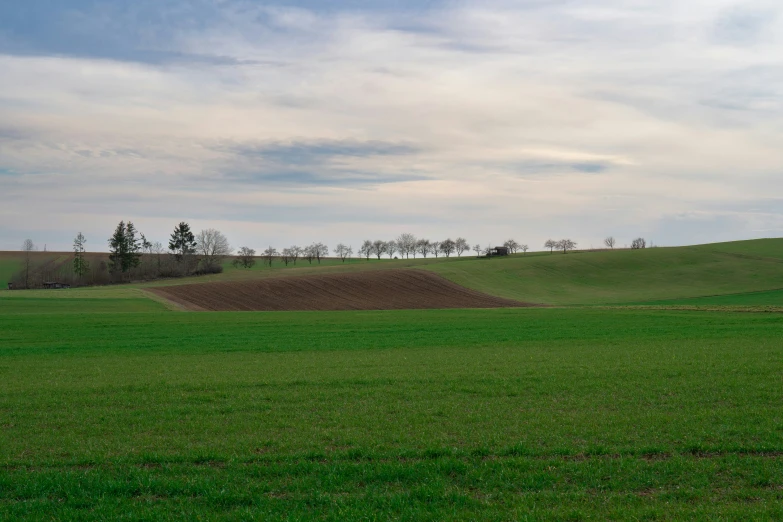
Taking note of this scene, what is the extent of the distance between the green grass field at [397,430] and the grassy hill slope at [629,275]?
54.4 metres

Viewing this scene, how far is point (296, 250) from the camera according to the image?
622ft

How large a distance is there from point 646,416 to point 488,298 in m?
64.3

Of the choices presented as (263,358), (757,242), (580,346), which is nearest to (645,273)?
(757,242)

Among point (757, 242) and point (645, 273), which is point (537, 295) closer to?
point (645, 273)

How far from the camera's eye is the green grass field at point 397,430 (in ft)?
25.8

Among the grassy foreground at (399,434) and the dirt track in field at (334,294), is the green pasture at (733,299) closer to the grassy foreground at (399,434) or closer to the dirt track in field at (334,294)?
the dirt track in field at (334,294)

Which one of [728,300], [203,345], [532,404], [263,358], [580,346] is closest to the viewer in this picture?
[532,404]

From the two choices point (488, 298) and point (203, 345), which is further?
point (488, 298)

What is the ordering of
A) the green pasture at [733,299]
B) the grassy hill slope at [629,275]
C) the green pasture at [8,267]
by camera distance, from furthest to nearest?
the green pasture at [8,267]
the grassy hill slope at [629,275]
the green pasture at [733,299]

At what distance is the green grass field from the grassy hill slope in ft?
178

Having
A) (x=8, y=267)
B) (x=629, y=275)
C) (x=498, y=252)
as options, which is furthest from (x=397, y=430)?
(x=8, y=267)

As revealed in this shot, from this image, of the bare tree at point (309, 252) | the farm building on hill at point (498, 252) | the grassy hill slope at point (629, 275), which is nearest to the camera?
the grassy hill slope at point (629, 275)

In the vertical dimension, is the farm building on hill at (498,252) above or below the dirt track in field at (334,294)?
above

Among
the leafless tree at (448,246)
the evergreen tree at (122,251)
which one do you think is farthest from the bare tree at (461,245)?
the evergreen tree at (122,251)
